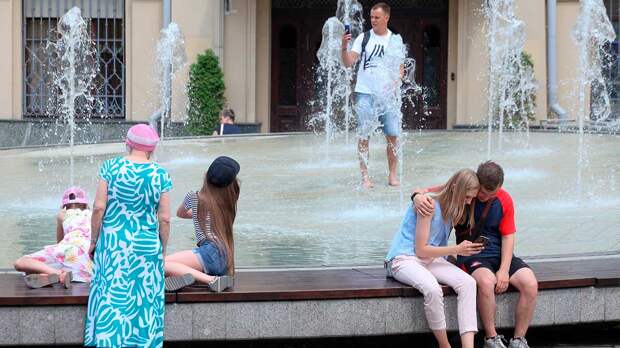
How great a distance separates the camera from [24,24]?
24906 millimetres

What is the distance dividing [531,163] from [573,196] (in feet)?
7.87

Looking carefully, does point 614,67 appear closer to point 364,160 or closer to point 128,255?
point 364,160

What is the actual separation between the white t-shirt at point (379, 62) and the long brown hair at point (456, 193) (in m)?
4.95

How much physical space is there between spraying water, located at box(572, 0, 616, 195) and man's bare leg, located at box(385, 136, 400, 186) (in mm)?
9170

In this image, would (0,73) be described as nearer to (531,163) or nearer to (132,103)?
(132,103)

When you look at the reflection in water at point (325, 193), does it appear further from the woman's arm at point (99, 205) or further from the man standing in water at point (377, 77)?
the woman's arm at point (99, 205)

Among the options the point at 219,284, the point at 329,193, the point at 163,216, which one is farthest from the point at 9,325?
the point at 329,193

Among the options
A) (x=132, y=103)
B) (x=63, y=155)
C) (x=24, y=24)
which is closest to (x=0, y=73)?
(x=24, y=24)

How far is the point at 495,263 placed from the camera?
7008mm

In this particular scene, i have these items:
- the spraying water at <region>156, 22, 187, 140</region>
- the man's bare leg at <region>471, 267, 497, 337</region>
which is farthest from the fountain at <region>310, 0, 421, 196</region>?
the man's bare leg at <region>471, 267, 497, 337</region>

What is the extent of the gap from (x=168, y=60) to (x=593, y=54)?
809cm

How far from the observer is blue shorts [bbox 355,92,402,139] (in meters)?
11.9

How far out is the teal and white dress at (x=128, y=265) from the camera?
6.16 meters

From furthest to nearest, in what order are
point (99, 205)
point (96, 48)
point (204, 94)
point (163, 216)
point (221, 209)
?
point (96, 48) → point (204, 94) → point (221, 209) → point (163, 216) → point (99, 205)
